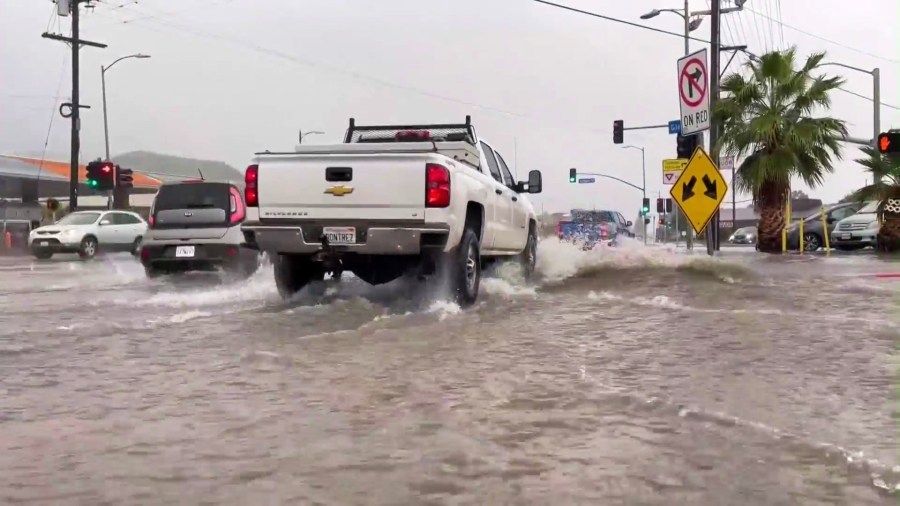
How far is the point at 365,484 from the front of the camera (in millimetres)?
3475

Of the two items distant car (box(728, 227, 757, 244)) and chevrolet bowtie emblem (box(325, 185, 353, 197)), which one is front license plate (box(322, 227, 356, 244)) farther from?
distant car (box(728, 227, 757, 244))

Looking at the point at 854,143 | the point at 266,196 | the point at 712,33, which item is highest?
the point at 712,33

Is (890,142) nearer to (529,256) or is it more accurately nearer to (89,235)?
(529,256)

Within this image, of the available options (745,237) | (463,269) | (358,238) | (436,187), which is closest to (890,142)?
(463,269)

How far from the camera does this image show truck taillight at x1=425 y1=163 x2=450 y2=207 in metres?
8.22

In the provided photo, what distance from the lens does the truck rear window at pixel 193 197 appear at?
515 inches

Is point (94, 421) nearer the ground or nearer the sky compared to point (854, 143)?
nearer the ground

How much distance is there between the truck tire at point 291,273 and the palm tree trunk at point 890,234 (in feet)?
60.7

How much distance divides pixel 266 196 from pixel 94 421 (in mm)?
4393

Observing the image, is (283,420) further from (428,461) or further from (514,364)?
(514,364)

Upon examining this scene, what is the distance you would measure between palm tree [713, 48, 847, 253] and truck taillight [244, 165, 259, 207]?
17449 mm

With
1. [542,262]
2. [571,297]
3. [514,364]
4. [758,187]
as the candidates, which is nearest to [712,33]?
[758,187]

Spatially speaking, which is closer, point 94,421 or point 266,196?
point 94,421

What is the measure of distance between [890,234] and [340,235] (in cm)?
1954
